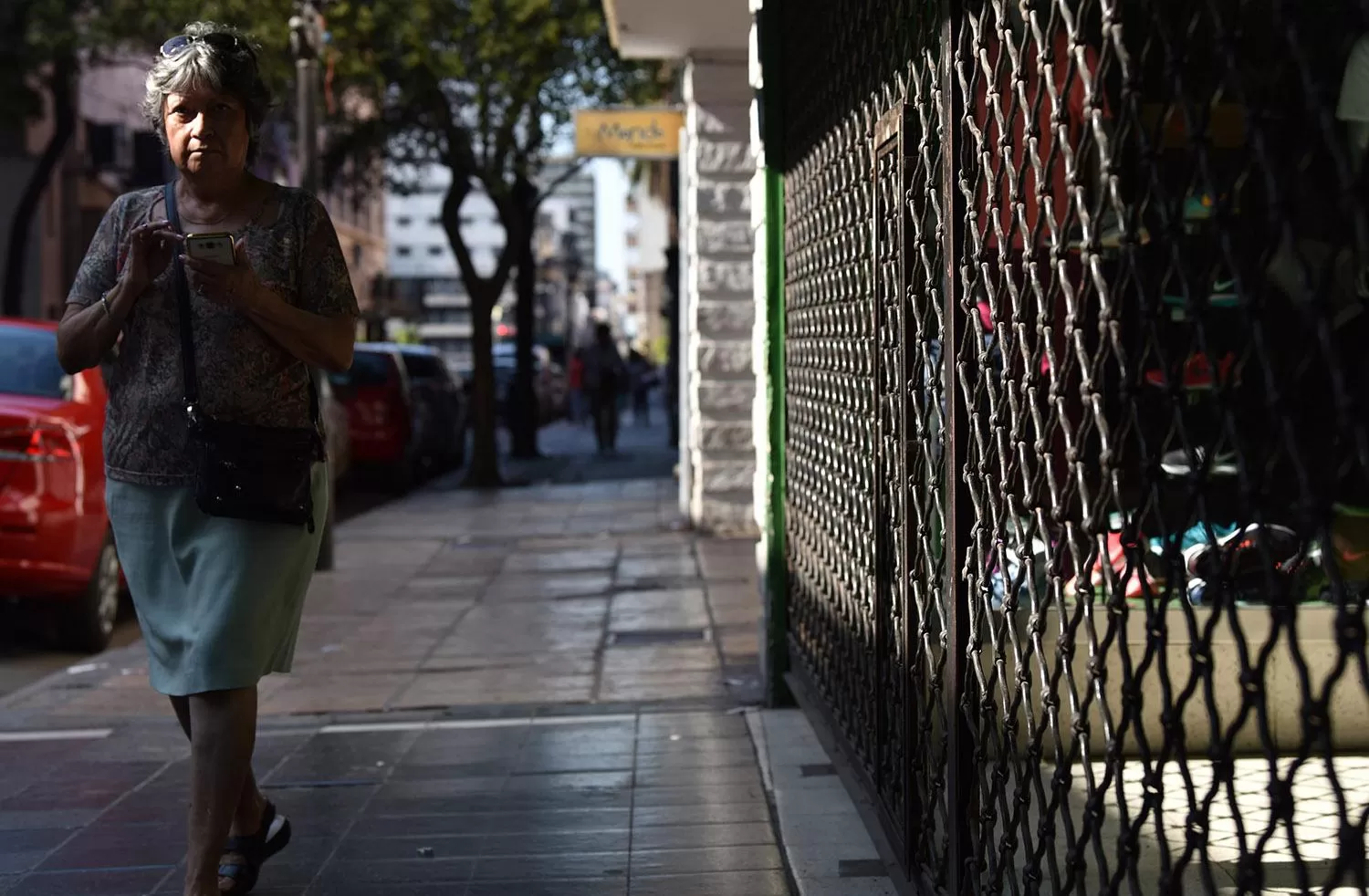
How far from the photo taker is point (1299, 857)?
6.64 ft

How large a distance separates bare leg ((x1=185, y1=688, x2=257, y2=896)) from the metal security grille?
1.44 m

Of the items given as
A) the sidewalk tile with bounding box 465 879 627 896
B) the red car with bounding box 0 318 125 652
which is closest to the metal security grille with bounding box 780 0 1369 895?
the sidewalk tile with bounding box 465 879 627 896

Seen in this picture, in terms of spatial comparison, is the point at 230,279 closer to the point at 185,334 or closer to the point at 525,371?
the point at 185,334

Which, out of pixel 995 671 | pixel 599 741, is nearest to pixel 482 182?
pixel 599 741

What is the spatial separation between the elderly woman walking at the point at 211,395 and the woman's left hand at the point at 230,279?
0.4 inches

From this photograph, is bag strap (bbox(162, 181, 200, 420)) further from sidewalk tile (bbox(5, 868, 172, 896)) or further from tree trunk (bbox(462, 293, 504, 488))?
tree trunk (bbox(462, 293, 504, 488))

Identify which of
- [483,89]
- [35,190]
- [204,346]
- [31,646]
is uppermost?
[483,89]

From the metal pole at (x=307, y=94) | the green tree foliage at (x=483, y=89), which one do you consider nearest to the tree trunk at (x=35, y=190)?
the green tree foliage at (x=483, y=89)

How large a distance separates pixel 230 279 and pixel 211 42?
1.92 ft

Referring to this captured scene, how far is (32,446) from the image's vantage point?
8.44 m

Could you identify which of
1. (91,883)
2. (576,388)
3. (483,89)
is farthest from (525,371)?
(91,883)

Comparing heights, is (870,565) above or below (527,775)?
above

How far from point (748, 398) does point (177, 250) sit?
9202mm

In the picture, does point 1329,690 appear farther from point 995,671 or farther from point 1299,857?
point 995,671
